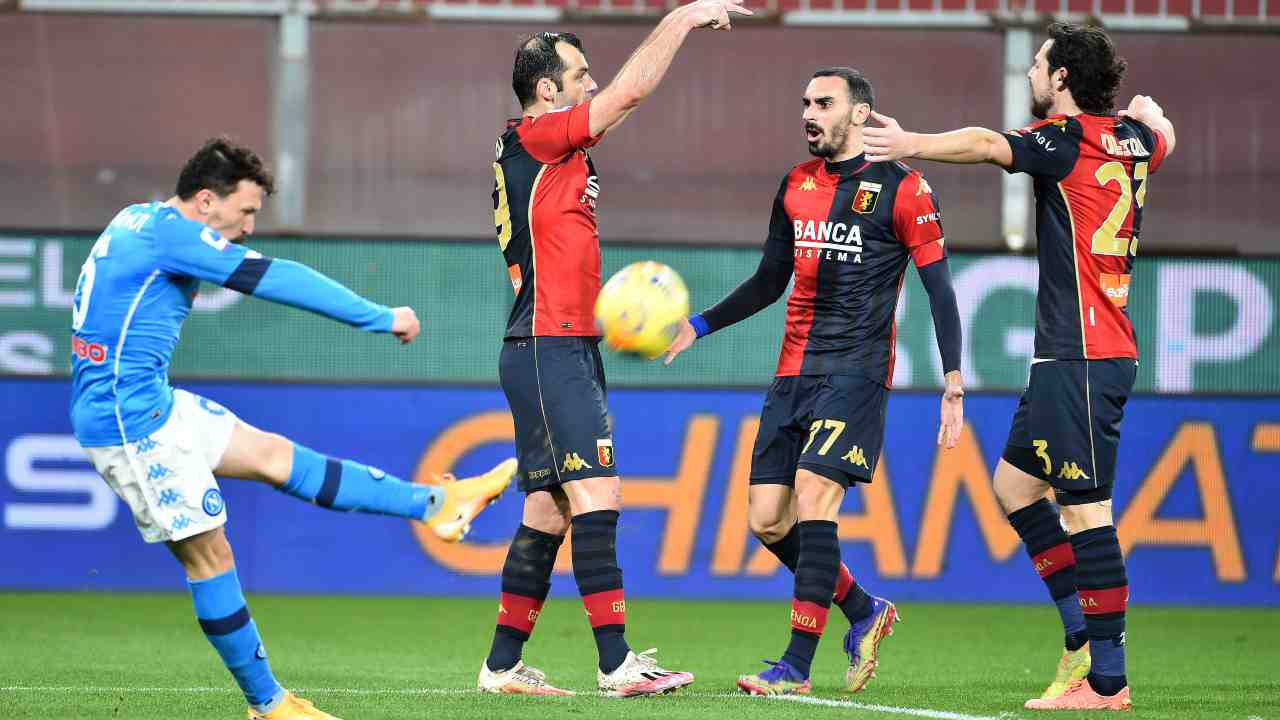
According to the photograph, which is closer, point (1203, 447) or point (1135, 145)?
point (1135, 145)

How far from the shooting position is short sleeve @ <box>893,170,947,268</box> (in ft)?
20.5

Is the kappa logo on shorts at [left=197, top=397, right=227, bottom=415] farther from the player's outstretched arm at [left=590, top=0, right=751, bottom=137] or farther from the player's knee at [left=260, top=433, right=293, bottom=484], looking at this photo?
the player's outstretched arm at [left=590, top=0, right=751, bottom=137]

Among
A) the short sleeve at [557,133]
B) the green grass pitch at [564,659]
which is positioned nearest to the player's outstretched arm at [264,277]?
the short sleeve at [557,133]

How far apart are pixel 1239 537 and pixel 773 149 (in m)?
3.77

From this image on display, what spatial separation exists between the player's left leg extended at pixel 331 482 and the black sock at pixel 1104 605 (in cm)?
214

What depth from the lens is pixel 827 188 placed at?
21.0 ft

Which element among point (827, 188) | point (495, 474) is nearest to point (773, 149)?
point (827, 188)

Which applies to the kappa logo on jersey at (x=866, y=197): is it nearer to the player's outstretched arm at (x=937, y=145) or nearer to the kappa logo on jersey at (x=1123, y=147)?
the player's outstretched arm at (x=937, y=145)

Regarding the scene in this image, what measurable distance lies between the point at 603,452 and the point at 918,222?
1428mm

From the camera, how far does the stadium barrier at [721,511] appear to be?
10562 millimetres

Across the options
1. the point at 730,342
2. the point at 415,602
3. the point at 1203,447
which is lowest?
the point at 415,602

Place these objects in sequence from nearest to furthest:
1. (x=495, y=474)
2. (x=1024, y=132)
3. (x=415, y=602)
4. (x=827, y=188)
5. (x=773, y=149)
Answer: (x=495, y=474) < (x=1024, y=132) < (x=827, y=188) < (x=415, y=602) < (x=773, y=149)

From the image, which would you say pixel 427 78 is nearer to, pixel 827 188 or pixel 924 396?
pixel 924 396

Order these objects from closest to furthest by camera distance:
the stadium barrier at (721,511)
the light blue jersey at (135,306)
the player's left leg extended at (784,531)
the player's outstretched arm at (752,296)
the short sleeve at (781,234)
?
the light blue jersey at (135,306) → the player's left leg extended at (784,531) → the short sleeve at (781,234) → the player's outstretched arm at (752,296) → the stadium barrier at (721,511)
